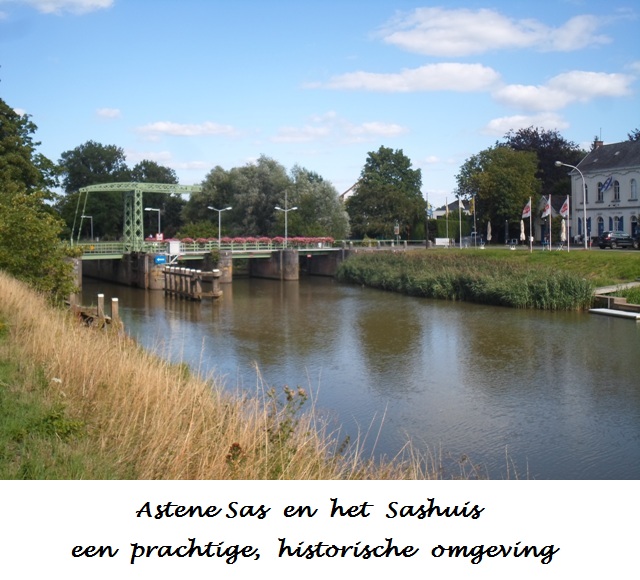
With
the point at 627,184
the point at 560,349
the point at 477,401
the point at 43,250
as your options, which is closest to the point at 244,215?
the point at 627,184

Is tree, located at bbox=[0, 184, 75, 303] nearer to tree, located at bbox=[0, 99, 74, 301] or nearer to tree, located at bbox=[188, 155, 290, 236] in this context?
tree, located at bbox=[0, 99, 74, 301]

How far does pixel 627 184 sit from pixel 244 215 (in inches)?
1281

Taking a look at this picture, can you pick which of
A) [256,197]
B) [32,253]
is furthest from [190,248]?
[32,253]

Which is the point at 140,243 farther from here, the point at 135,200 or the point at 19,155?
the point at 19,155

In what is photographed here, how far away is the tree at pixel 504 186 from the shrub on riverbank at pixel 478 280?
15.1 metres

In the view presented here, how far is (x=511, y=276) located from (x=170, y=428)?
30017 millimetres

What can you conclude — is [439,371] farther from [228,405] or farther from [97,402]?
[97,402]

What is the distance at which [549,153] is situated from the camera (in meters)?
74.7

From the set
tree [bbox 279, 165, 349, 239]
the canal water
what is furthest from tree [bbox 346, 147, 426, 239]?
the canal water

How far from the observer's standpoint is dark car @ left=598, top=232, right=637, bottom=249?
4659 centimetres

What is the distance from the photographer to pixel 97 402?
910cm

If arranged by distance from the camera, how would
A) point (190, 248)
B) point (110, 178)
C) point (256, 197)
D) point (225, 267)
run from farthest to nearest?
1. point (110, 178)
2. point (256, 197)
3. point (190, 248)
4. point (225, 267)

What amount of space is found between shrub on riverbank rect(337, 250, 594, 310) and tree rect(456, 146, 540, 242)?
593 inches

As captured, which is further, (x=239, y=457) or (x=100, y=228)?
(x=100, y=228)
